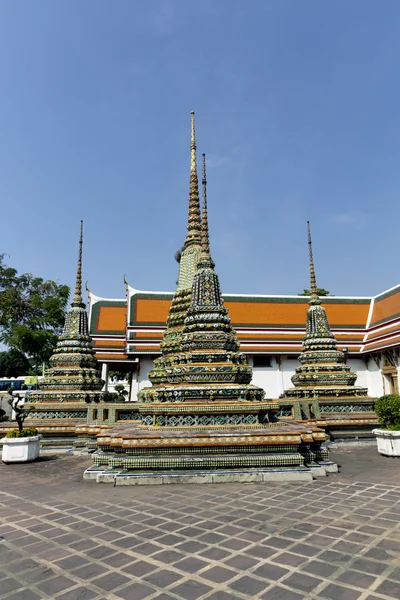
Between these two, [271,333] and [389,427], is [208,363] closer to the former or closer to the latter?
[389,427]

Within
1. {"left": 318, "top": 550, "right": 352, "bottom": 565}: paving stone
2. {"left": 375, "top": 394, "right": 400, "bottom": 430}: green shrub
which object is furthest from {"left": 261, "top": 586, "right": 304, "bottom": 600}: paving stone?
{"left": 375, "top": 394, "right": 400, "bottom": 430}: green shrub

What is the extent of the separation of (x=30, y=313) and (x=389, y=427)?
29995mm

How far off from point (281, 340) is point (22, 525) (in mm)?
20473

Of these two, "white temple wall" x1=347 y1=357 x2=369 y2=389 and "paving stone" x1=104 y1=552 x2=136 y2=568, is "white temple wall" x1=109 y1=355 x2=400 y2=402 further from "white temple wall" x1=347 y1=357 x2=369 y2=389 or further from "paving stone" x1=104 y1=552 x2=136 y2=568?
"paving stone" x1=104 y1=552 x2=136 y2=568

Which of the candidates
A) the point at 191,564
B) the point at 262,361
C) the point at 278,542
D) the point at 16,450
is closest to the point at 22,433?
the point at 16,450

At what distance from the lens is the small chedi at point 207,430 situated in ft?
23.1

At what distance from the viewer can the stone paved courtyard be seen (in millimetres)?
3180

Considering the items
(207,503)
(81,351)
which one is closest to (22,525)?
(207,503)

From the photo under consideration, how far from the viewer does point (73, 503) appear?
5.77 meters

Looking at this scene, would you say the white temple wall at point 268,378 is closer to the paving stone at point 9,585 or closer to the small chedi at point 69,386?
the small chedi at point 69,386

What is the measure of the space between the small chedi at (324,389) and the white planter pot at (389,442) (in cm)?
254

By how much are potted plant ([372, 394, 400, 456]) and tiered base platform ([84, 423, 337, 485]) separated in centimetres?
303

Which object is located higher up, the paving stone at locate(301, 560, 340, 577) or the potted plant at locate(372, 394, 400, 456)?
the potted plant at locate(372, 394, 400, 456)

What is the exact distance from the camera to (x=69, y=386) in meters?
13.8
